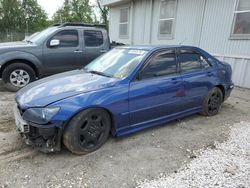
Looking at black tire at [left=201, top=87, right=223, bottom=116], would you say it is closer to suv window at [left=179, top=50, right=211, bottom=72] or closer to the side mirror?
suv window at [left=179, top=50, right=211, bottom=72]

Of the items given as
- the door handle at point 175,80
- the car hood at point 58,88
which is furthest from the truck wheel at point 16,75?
the door handle at point 175,80

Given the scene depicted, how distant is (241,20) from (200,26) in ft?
5.29

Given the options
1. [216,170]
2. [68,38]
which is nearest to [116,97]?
[216,170]

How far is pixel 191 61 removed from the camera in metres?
4.05

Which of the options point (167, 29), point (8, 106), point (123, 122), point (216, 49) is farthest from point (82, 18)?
point (123, 122)

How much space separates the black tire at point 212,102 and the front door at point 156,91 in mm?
831

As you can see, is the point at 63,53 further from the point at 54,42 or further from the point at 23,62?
the point at 23,62

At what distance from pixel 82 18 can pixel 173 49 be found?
28.7 m

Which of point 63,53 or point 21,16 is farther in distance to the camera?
point 21,16

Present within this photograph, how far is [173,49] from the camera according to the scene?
3.80 meters

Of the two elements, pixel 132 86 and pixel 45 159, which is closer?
pixel 45 159

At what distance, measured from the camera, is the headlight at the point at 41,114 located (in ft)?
→ 8.54

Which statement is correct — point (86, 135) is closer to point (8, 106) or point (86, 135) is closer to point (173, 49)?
point (173, 49)

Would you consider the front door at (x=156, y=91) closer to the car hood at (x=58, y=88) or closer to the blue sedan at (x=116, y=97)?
the blue sedan at (x=116, y=97)
